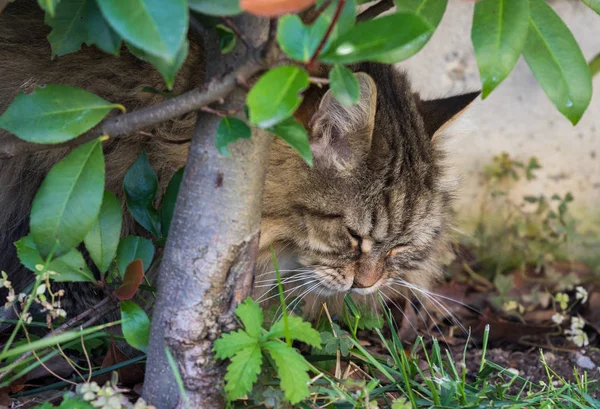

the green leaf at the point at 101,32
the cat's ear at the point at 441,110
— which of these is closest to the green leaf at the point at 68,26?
the green leaf at the point at 101,32

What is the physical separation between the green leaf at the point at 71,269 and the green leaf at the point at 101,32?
457 mm

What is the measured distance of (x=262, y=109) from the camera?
1036mm

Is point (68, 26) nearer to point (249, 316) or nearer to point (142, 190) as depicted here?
point (142, 190)

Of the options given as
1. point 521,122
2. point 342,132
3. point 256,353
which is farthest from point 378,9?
point 521,122

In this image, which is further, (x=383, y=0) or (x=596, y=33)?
(x=596, y=33)

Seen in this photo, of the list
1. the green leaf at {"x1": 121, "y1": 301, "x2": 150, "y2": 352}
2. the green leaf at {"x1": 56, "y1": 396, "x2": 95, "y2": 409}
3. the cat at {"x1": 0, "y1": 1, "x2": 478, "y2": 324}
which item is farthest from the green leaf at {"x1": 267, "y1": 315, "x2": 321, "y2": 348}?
the cat at {"x1": 0, "y1": 1, "x2": 478, "y2": 324}

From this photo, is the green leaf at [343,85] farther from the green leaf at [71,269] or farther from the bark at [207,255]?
the green leaf at [71,269]

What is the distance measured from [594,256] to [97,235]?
2.52 metres

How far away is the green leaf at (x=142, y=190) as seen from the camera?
157 centimetres

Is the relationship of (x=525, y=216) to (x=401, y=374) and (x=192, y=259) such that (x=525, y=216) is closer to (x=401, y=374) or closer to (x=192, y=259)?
(x=401, y=374)

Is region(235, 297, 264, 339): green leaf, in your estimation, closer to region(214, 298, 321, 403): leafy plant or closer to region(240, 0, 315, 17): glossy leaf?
region(214, 298, 321, 403): leafy plant

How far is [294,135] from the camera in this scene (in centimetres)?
120

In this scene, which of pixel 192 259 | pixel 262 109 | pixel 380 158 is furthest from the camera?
pixel 380 158

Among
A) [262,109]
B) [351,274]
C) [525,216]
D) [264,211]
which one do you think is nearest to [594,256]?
[525,216]
